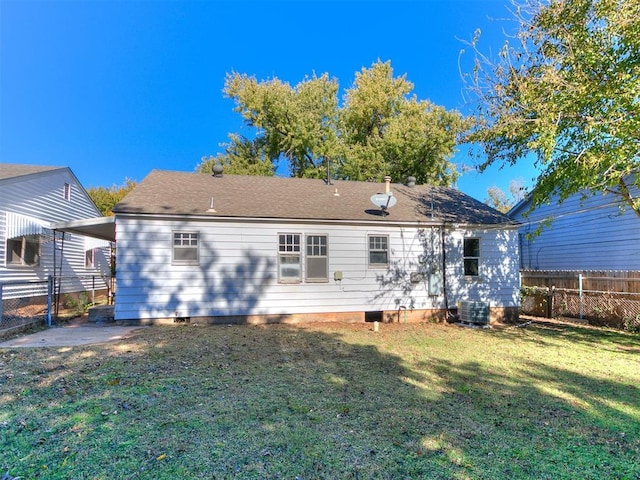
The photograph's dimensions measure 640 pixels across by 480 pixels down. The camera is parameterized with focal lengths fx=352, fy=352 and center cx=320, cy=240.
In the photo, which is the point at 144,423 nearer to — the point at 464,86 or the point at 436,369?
the point at 436,369

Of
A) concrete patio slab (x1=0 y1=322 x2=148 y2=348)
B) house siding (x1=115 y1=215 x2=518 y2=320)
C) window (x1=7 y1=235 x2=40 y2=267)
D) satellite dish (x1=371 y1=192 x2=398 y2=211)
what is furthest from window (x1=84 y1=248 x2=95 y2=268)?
satellite dish (x1=371 y1=192 x2=398 y2=211)

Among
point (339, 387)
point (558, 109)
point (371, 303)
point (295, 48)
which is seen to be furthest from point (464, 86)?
point (295, 48)

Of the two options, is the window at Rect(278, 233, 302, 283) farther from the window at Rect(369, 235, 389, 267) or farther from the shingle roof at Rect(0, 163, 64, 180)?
the shingle roof at Rect(0, 163, 64, 180)

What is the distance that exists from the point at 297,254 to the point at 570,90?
6.99 m

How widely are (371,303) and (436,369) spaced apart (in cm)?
458

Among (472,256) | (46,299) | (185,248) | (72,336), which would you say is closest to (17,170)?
(46,299)

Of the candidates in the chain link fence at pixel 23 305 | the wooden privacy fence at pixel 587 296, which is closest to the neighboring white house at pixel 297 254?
the wooden privacy fence at pixel 587 296

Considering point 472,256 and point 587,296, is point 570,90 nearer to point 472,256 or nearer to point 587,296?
point 472,256

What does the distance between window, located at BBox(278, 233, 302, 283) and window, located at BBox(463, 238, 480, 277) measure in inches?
206

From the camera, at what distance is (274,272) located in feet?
31.1

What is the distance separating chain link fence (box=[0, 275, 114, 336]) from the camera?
327 inches

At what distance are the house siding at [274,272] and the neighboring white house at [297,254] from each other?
0.09 ft

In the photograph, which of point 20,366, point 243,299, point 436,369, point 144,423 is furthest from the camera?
point 243,299

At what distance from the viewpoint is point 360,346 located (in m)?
7.06
